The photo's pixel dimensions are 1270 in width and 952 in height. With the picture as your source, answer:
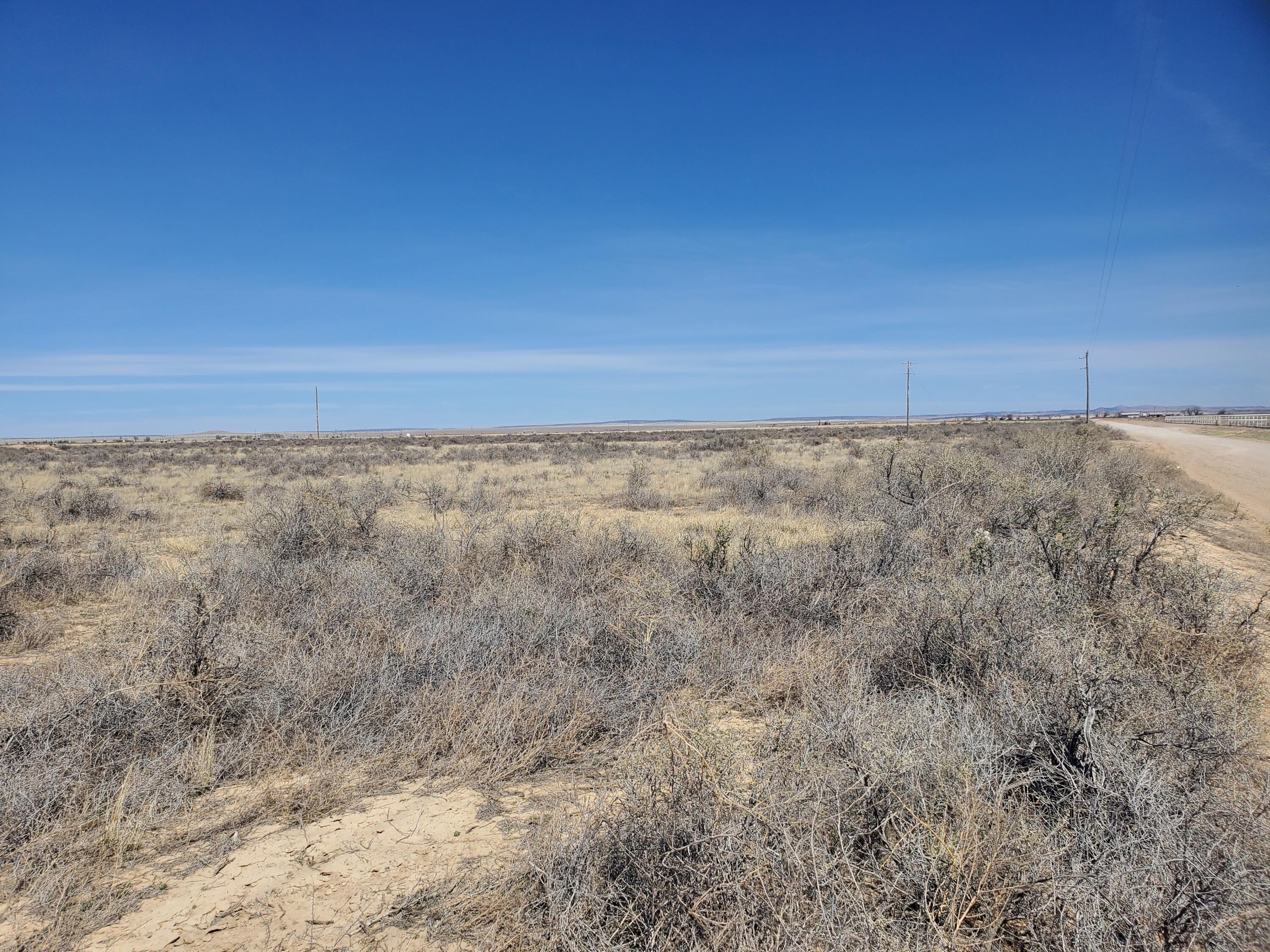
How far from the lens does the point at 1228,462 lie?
23.4 meters

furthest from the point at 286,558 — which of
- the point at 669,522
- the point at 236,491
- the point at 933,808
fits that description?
the point at 236,491

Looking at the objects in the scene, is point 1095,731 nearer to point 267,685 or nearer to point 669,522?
point 267,685

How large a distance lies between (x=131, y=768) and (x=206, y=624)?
3.83ft

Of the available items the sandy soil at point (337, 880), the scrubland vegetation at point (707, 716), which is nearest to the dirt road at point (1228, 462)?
the scrubland vegetation at point (707, 716)

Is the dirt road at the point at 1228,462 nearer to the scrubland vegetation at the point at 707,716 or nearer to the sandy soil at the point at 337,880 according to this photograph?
the scrubland vegetation at the point at 707,716

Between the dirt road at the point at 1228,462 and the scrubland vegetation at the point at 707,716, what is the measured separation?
Result: 31.6 ft

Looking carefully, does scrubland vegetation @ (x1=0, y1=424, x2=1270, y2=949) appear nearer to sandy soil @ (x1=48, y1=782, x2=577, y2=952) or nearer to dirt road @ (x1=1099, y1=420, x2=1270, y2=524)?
sandy soil @ (x1=48, y1=782, x2=577, y2=952)

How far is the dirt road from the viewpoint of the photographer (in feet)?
50.1

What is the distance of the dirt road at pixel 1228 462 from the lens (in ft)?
50.1

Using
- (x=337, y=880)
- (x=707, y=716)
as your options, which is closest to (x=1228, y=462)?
(x=707, y=716)

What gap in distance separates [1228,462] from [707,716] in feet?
97.5

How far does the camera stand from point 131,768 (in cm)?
367

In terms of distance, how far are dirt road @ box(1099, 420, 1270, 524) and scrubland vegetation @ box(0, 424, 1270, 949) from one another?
31.6ft

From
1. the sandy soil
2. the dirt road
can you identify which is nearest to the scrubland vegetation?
the sandy soil
